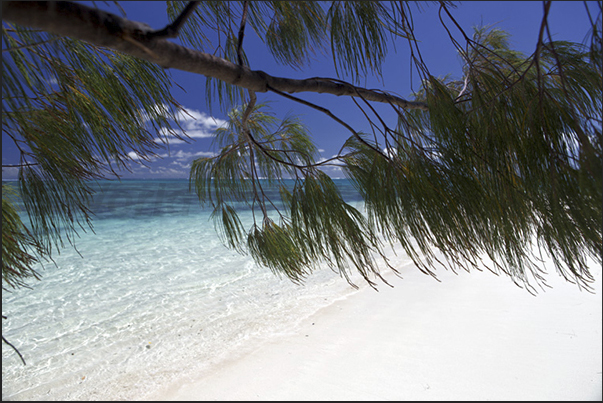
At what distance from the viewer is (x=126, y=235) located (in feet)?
16.3

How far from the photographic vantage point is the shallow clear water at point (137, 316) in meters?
1.70

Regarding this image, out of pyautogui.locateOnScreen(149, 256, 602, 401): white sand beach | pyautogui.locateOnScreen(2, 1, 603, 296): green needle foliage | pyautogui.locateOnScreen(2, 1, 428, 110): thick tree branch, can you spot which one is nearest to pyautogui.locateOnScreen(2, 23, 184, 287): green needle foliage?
pyautogui.locateOnScreen(2, 1, 603, 296): green needle foliage

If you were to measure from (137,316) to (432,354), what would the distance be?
5.96 ft

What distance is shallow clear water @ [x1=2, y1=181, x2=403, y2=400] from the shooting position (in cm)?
170

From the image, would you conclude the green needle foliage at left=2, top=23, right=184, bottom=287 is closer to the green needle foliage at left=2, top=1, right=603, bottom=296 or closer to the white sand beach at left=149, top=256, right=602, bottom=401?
the green needle foliage at left=2, top=1, right=603, bottom=296

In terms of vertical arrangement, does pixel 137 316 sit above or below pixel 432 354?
below

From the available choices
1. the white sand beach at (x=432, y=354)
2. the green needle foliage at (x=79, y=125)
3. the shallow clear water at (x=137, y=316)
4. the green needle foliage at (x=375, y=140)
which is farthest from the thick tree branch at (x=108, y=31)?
the shallow clear water at (x=137, y=316)

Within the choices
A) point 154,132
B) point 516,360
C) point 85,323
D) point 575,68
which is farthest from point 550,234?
point 85,323

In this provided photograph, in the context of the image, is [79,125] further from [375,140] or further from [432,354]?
[432,354]

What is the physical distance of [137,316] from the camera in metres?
2.36

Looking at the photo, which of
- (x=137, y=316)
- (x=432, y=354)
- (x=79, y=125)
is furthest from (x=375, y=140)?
(x=137, y=316)

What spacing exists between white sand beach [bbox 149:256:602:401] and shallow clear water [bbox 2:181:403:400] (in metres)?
0.21

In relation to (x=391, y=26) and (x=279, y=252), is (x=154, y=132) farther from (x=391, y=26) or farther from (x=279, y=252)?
(x=391, y=26)

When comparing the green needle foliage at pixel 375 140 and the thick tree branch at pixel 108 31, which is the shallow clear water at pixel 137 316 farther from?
the thick tree branch at pixel 108 31
